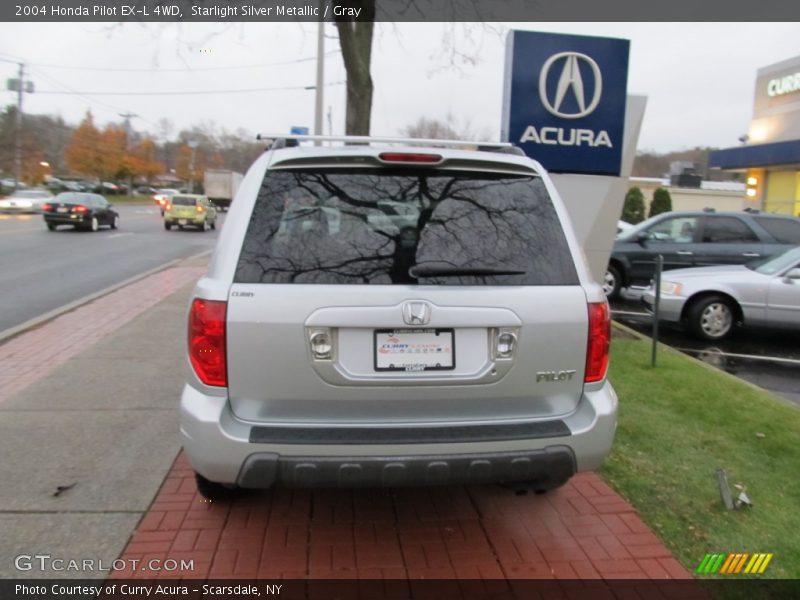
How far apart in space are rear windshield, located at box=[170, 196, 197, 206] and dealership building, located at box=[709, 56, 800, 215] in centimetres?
2374

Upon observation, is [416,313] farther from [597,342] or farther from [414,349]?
[597,342]

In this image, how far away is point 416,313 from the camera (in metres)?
2.63

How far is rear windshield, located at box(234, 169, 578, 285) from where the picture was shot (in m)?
2.71

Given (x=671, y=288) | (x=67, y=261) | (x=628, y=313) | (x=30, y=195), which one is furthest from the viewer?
(x=30, y=195)

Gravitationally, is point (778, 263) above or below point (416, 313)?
below

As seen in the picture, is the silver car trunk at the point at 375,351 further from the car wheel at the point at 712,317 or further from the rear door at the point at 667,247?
the rear door at the point at 667,247

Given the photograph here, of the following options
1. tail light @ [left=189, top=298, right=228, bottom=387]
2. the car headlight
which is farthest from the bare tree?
tail light @ [left=189, top=298, right=228, bottom=387]

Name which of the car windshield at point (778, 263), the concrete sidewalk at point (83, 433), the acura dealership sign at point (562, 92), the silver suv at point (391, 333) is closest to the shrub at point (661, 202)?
the car windshield at point (778, 263)

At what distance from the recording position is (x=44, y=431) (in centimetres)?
441

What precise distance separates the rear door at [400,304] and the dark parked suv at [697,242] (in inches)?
348

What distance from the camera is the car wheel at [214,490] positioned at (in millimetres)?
3275

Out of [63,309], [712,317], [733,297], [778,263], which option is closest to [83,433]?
[63,309]

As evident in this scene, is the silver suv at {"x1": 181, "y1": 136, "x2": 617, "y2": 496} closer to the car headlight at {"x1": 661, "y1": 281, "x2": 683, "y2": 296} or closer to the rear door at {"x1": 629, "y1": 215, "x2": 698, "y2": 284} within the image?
the car headlight at {"x1": 661, "y1": 281, "x2": 683, "y2": 296}

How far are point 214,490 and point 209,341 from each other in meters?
1.09
